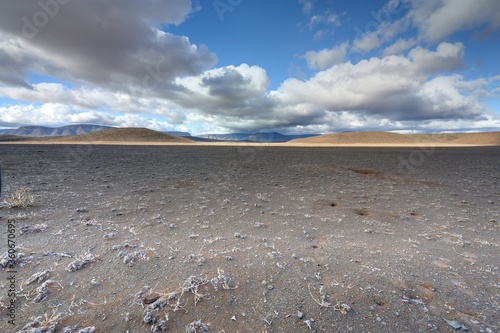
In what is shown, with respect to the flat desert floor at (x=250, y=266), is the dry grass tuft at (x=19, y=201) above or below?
above

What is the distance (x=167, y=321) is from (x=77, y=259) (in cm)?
253

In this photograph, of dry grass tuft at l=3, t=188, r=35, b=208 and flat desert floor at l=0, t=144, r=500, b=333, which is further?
dry grass tuft at l=3, t=188, r=35, b=208

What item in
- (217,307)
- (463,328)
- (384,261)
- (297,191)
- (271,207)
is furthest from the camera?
(297,191)

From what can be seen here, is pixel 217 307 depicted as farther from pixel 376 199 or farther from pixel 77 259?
pixel 376 199

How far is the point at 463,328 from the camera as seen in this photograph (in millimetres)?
3074

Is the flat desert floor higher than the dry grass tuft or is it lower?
lower

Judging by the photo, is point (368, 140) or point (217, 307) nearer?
point (217, 307)

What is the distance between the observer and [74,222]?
639 centimetres

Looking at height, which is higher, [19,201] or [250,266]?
[19,201]

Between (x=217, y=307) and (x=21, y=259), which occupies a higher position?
(x=21, y=259)

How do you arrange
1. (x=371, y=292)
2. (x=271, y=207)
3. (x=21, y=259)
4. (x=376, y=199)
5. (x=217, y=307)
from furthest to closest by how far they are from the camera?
(x=376, y=199), (x=271, y=207), (x=21, y=259), (x=371, y=292), (x=217, y=307)

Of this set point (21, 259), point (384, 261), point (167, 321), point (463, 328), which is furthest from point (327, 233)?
point (21, 259)

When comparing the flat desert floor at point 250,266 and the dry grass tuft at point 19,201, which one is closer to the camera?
the flat desert floor at point 250,266

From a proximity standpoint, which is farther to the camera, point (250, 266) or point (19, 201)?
point (19, 201)
